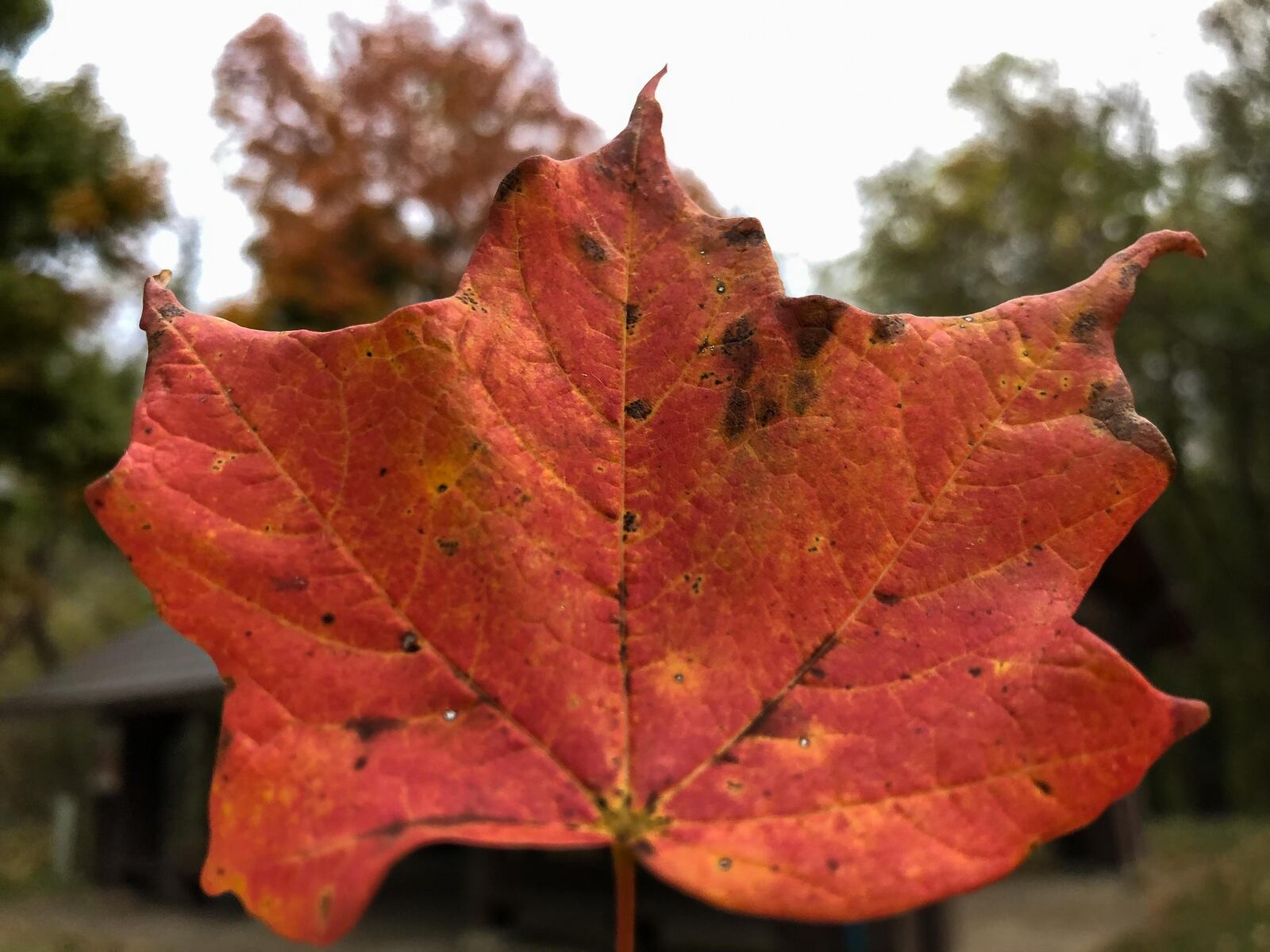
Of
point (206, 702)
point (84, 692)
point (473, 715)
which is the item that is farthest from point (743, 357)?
point (84, 692)

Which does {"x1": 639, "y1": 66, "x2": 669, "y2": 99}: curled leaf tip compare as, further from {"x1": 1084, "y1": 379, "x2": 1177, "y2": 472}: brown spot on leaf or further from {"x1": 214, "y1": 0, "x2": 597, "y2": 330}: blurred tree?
{"x1": 214, "y1": 0, "x2": 597, "y2": 330}: blurred tree

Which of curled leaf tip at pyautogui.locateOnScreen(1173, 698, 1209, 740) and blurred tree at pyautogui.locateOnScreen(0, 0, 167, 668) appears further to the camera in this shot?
blurred tree at pyautogui.locateOnScreen(0, 0, 167, 668)

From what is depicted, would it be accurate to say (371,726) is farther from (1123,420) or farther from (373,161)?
(373,161)

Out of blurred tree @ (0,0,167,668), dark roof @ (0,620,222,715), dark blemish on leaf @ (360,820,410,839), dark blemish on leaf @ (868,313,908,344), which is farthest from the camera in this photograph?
dark roof @ (0,620,222,715)

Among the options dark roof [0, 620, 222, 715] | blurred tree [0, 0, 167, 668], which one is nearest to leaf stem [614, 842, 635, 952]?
blurred tree [0, 0, 167, 668]

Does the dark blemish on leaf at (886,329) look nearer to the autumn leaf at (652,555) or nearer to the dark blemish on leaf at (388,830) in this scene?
the autumn leaf at (652,555)

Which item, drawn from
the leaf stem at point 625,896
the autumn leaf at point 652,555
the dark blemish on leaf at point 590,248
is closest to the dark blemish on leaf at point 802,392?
the autumn leaf at point 652,555

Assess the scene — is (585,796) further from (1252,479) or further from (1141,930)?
(1252,479)

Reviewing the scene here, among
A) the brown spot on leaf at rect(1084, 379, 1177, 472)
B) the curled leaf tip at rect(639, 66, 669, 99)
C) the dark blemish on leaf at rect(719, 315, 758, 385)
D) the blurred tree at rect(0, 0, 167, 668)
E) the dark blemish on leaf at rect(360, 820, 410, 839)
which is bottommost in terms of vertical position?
the dark blemish on leaf at rect(360, 820, 410, 839)
